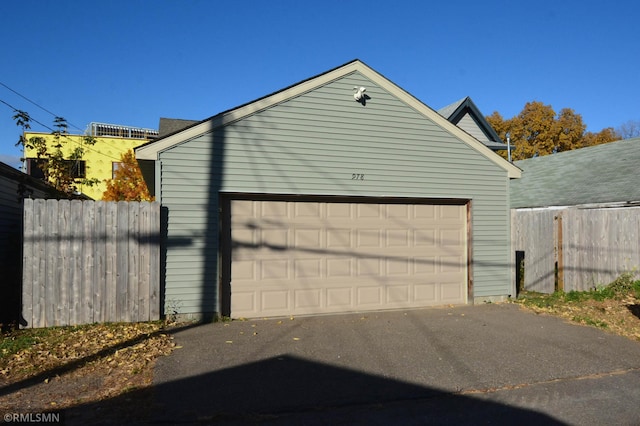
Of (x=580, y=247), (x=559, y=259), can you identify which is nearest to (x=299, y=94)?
(x=559, y=259)

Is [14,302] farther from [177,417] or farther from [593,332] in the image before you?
[593,332]

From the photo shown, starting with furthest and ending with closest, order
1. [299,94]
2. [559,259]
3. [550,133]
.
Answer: [550,133] < [559,259] < [299,94]

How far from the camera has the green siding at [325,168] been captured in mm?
7543

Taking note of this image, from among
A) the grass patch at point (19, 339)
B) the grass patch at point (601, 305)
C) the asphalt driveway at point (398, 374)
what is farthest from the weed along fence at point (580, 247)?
the grass patch at point (19, 339)

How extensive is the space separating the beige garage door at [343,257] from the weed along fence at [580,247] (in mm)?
1858

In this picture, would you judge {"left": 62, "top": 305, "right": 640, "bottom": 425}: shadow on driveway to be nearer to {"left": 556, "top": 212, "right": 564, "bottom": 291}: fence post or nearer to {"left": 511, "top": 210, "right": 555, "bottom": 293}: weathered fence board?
{"left": 556, "top": 212, "right": 564, "bottom": 291}: fence post

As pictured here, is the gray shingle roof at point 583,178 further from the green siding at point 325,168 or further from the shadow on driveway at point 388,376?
the shadow on driveway at point 388,376

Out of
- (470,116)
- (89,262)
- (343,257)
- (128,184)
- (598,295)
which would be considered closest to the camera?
(89,262)

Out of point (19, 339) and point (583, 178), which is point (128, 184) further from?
point (583, 178)

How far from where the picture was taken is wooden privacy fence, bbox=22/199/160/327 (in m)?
6.80

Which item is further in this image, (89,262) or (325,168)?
(325,168)

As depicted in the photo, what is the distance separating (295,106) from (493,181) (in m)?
4.77

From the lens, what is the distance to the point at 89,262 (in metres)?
7.00

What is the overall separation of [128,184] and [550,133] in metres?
31.6
